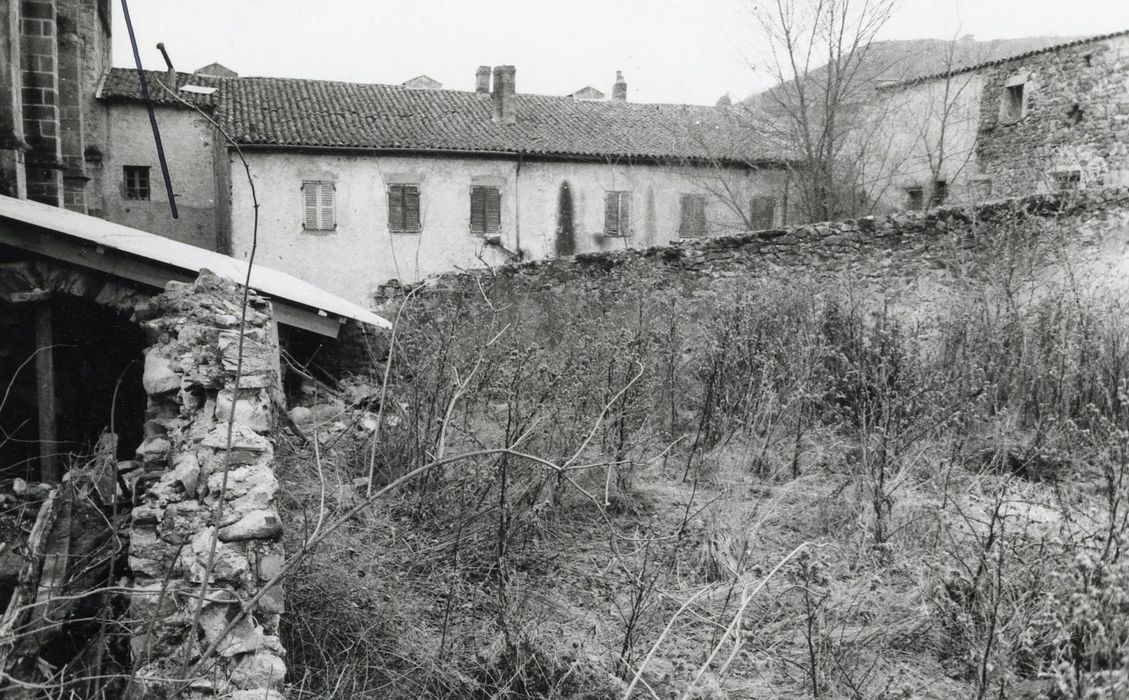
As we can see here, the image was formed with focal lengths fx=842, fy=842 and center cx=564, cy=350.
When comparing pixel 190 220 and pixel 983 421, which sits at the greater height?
pixel 190 220

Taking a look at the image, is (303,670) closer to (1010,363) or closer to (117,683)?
(117,683)

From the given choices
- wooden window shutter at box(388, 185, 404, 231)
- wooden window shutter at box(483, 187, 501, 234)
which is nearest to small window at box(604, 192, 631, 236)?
wooden window shutter at box(483, 187, 501, 234)

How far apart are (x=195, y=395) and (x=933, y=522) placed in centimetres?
394

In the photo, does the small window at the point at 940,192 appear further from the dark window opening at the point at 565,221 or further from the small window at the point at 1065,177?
the dark window opening at the point at 565,221

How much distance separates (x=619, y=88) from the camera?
89.6ft

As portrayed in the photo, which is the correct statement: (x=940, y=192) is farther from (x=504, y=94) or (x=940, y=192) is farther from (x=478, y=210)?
(x=478, y=210)

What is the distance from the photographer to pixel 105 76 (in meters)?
17.7

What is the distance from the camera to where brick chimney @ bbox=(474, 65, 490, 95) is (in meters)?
23.0

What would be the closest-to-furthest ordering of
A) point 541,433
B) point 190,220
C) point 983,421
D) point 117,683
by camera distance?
point 117,683 < point 541,433 < point 983,421 < point 190,220

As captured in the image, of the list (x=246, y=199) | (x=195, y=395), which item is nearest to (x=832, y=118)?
(x=246, y=199)

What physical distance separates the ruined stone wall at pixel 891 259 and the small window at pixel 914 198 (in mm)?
11554

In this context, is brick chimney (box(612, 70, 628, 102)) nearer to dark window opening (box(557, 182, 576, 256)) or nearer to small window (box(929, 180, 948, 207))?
dark window opening (box(557, 182, 576, 256))

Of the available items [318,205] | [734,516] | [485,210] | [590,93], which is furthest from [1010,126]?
[734,516]

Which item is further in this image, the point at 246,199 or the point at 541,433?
the point at 246,199
